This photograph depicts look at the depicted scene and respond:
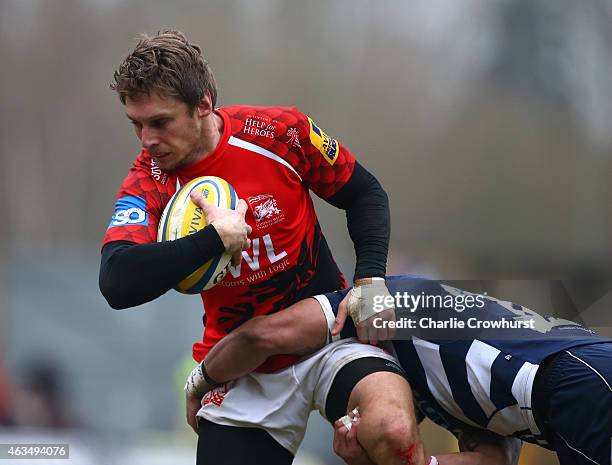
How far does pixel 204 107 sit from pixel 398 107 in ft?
23.6

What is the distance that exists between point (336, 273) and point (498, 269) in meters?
5.26

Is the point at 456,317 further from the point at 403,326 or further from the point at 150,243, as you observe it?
the point at 150,243

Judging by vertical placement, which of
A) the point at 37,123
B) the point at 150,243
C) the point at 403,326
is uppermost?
the point at 37,123

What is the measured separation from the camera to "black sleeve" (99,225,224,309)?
3.31m

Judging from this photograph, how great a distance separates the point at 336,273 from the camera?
4.18 meters

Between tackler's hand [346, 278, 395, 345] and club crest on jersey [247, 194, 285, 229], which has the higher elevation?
club crest on jersey [247, 194, 285, 229]

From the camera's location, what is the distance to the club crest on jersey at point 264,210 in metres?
3.77

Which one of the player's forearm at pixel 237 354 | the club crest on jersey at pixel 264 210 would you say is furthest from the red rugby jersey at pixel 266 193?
the player's forearm at pixel 237 354

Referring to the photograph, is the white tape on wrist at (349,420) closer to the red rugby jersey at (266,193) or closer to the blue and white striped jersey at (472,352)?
the blue and white striped jersey at (472,352)

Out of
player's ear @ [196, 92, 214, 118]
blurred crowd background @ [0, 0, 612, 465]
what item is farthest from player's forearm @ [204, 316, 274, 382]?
blurred crowd background @ [0, 0, 612, 465]

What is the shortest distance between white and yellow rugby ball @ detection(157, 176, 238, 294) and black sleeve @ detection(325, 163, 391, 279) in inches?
25.9

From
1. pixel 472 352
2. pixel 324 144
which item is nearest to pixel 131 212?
pixel 324 144

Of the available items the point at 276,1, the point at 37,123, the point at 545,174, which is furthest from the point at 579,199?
the point at 37,123

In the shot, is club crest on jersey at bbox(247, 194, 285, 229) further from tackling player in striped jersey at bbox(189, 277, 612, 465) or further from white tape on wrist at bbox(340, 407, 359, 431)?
white tape on wrist at bbox(340, 407, 359, 431)
